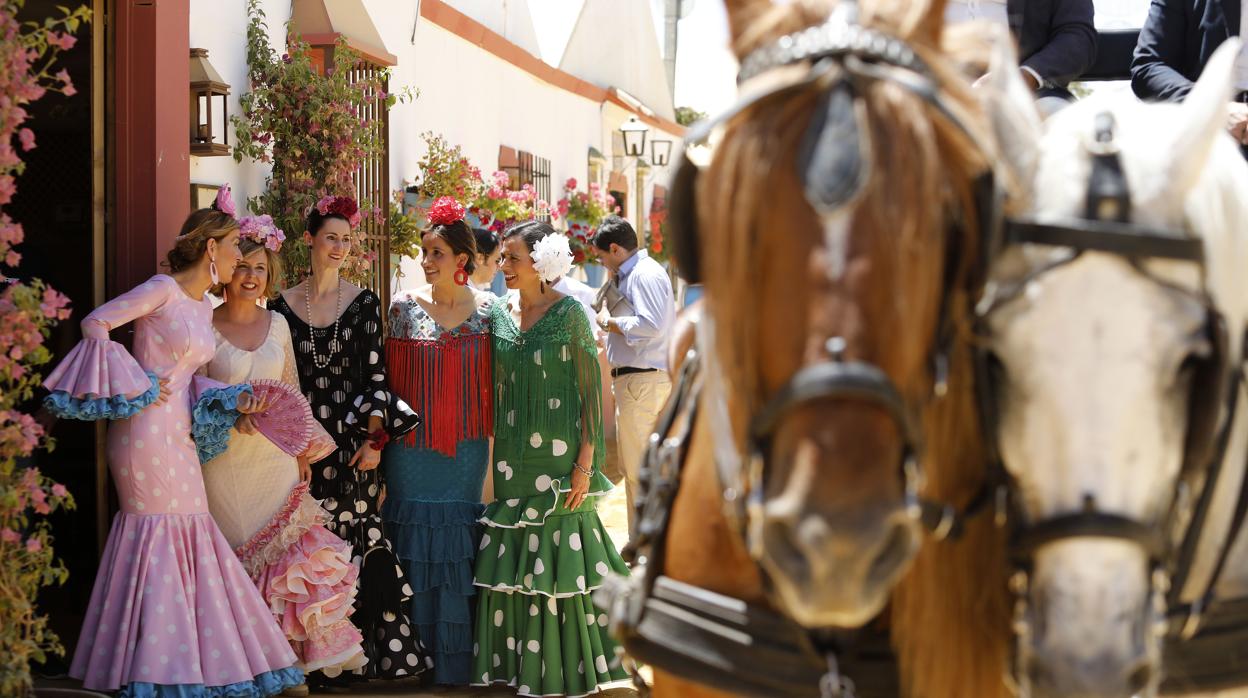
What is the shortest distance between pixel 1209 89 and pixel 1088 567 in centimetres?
92

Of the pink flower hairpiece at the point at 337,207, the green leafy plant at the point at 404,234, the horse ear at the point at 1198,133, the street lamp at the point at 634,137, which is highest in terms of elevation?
the street lamp at the point at 634,137

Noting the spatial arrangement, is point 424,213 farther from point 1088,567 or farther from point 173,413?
point 1088,567

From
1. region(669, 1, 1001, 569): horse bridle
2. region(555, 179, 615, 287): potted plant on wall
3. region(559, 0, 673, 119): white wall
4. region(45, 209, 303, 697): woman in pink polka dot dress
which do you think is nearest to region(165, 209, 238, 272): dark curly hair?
region(45, 209, 303, 697): woman in pink polka dot dress

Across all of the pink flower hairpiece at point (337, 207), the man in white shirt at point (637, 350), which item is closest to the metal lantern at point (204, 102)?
the pink flower hairpiece at point (337, 207)

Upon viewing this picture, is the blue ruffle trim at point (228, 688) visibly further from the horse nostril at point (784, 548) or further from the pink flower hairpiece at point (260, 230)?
the horse nostril at point (784, 548)

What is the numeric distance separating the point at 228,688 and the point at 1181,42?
4.46 m

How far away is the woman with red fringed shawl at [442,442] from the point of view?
6.30 metres

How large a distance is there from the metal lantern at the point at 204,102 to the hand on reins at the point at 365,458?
74.0 inches

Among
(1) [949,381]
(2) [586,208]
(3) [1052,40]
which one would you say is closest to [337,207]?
(3) [1052,40]

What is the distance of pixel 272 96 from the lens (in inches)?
308

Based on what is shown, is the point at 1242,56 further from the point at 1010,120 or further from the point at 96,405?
the point at 96,405

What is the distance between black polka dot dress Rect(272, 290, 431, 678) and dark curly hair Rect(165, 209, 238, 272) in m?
0.70

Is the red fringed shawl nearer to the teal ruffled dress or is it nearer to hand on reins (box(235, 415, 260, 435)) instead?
the teal ruffled dress

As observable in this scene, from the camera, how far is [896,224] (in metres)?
1.84
